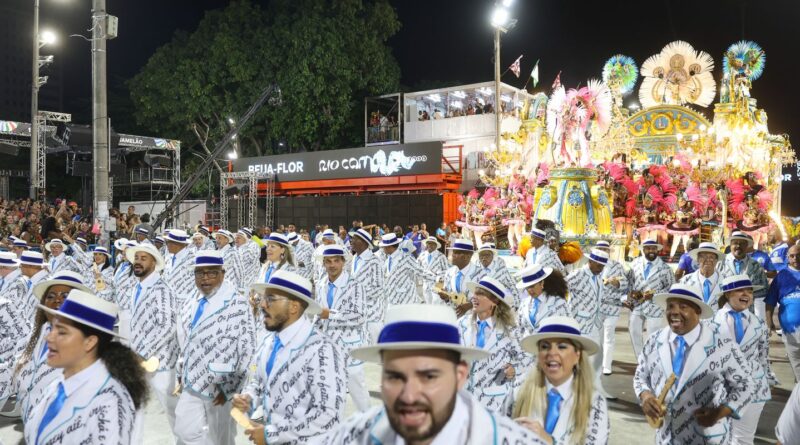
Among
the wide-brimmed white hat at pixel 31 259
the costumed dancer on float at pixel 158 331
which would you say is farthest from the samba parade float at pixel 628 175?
the costumed dancer on float at pixel 158 331

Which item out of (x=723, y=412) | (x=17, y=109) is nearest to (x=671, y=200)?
(x=723, y=412)

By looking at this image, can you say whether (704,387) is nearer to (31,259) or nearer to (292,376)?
(292,376)

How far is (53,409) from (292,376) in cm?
130

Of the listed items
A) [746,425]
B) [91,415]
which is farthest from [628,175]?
[91,415]

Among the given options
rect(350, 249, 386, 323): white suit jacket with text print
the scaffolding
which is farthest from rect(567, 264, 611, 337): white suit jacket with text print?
the scaffolding

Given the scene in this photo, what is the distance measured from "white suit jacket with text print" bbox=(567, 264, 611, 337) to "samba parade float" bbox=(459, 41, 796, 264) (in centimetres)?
907

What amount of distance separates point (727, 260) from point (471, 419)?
8479mm

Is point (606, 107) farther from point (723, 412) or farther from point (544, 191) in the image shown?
point (723, 412)

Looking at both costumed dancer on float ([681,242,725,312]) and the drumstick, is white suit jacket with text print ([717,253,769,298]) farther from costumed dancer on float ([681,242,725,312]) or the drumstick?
the drumstick

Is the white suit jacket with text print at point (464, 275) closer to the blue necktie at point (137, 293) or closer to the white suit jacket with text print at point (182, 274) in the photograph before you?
the white suit jacket with text print at point (182, 274)

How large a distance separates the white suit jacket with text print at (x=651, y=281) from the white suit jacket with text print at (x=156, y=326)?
6.41 meters

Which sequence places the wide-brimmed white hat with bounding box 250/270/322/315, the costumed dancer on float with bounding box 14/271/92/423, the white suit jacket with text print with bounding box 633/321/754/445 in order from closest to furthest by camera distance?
the wide-brimmed white hat with bounding box 250/270/322/315, the white suit jacket with text print with bounding box 633/321/754/445, the costumed dancer on float with bounding box 14/271/92/423

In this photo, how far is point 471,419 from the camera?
81.4 inches

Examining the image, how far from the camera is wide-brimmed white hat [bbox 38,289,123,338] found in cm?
298
